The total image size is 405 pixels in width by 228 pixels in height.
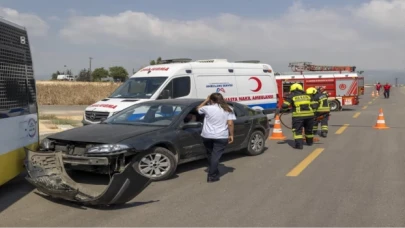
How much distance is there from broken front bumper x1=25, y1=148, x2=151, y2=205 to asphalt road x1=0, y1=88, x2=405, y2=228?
144mm

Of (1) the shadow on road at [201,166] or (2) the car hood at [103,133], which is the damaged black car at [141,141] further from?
(1) the shadow on road at [201,166]

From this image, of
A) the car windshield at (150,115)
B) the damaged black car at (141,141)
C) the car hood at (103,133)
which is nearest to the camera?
the damaged black car at (141,141)

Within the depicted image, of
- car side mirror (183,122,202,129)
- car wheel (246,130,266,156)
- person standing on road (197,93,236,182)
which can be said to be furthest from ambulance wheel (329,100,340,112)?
person standing on road (197,93,236,182)

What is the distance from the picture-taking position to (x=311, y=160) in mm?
9125

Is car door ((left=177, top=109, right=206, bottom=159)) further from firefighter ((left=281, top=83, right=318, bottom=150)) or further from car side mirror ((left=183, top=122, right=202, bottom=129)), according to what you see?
Result: firefighter ((left=281, top=83, right=318, bottom=150))

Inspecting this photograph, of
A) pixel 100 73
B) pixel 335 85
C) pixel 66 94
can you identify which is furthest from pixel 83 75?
pixel 335 85

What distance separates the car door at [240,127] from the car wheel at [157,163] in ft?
6.21

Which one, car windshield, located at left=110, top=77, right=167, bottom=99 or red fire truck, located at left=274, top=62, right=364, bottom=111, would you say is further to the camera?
red fire truck, located at left=274, top=62, right=364, bottom=111

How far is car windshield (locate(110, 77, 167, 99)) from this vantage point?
1250 cm

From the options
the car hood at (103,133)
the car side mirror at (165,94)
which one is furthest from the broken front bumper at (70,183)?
the car side mirror at (165,94)

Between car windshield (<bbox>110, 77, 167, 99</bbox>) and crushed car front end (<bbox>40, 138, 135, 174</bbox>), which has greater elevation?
car windshield (<bbox>110, 77, 167, 99</bbox>)

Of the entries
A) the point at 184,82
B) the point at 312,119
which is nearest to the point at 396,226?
the point at 312,119

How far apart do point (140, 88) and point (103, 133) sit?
5814mm

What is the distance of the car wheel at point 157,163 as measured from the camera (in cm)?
704
